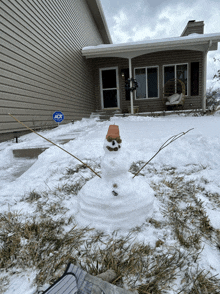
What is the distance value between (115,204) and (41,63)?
17.5 feet

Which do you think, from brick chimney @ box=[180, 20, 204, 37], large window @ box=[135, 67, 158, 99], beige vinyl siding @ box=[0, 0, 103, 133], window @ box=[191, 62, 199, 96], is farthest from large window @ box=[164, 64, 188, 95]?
beige vinyl siding @ box=[0, 0, 103, 133]

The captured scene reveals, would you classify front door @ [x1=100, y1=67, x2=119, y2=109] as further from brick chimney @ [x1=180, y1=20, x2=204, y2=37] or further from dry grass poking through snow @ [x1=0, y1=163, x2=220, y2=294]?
dry grass poking through snow @ [x1=0, y1=163, x2=220, y2=294]

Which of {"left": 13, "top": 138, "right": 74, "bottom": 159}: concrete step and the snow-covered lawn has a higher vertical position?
{"left": 13, "top": 138, "right": 74, "bottom": 159}: concrete step

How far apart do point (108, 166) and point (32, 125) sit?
4.20 metres

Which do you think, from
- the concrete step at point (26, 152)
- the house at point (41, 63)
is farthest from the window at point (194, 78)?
the concrete step at point (26, 152)

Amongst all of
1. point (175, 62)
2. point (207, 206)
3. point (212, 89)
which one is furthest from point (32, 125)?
point (212, 89)

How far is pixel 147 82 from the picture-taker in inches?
395

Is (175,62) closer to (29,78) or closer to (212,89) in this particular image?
(212,89)

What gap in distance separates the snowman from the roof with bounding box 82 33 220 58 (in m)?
8.00

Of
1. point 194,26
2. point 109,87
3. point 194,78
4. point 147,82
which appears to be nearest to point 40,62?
point 109,87

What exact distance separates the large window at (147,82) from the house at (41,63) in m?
3.09

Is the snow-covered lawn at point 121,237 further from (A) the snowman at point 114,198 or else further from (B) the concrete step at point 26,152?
(B) the concrete step at point 26,152

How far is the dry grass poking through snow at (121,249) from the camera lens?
0.93 m

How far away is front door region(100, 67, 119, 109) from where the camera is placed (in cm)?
1026
